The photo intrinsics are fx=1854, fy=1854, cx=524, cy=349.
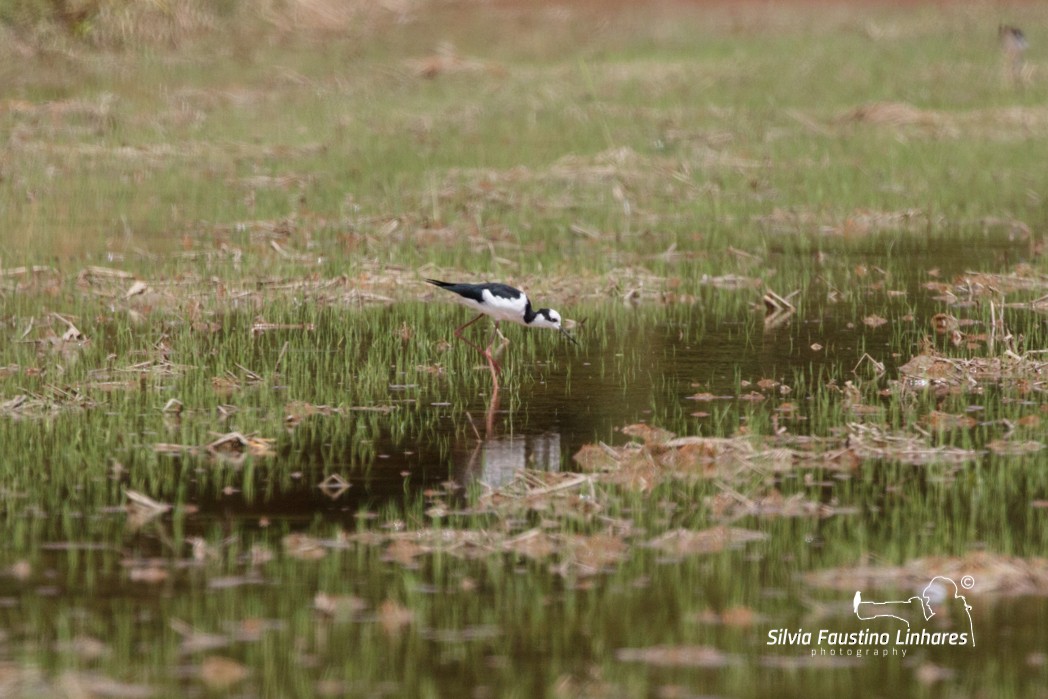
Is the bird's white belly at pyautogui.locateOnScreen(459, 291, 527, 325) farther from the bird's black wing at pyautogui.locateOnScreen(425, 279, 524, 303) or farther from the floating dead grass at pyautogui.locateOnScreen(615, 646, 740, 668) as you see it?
the floating dead grass at pyautogui.locateOnScreen(615, 646, 740, 668)

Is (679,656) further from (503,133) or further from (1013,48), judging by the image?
(1013,48)

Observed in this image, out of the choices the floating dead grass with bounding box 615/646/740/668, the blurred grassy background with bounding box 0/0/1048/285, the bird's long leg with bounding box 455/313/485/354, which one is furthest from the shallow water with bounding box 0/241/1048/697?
the blurred grassy background with bounding box 0/0/1048/285

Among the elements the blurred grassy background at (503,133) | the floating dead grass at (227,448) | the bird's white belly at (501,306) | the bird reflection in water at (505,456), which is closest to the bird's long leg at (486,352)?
the bird's white belly at (501,306)

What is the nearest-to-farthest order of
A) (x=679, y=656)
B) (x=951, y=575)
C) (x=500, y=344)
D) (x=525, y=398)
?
(x=679, y=656) → (x=951, y=575) → (x=525, y=398) → (x=500, y=344)

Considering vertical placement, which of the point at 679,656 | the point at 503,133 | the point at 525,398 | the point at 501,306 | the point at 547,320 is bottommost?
the point at 679,656

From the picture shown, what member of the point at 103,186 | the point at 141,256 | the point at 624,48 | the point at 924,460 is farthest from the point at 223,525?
the point at 624,48

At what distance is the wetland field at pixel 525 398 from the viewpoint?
6906 millimetres

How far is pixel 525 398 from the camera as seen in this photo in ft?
37.7

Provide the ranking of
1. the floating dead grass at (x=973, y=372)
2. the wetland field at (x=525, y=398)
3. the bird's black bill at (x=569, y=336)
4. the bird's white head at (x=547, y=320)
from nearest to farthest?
the wetland field at (x=525, y=398)
the floating dead grass at (x=973, y=372)
the bird's white head at (x=547, y=320)
the bird's black bill at (x=569, y=336)

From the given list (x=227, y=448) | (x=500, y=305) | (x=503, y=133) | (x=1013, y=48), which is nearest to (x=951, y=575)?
(x=227, y=448)

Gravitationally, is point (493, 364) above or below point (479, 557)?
above

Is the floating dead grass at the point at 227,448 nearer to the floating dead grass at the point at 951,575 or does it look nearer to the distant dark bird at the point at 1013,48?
the floating dead grass at the point at 951,575

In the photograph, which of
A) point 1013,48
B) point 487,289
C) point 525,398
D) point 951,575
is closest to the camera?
point 951,575

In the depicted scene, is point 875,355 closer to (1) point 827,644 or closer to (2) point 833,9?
(1) point 827,644
